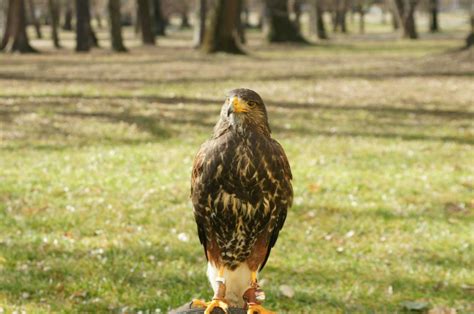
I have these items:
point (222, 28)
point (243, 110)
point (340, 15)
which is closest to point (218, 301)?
point (243, 110)

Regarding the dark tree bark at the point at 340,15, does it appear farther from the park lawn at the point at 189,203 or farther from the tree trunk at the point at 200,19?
the park lawn at the point at 189,203

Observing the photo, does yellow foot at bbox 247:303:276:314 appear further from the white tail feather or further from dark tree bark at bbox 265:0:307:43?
dark tree bark at bbox 265:0:307:43

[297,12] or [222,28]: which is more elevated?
[297,12]

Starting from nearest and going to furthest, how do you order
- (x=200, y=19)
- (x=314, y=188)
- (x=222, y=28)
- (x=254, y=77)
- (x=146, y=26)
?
1. (x=314, y=188)
2. (x=254, y=77)
3. (x=222, y=28)
4. (x=200, y=19)
5. (x=146, y=26)

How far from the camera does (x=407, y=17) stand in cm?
5212

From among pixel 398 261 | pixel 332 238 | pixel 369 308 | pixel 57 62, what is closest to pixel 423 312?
pixel 369 308

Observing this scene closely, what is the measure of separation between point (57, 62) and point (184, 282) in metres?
25.0

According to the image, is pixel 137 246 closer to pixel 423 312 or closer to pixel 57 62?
pixel 423 312

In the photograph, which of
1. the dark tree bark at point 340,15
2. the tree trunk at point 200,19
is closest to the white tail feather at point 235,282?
the tree trunk at point 200,19

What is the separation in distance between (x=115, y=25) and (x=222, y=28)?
20.1ft

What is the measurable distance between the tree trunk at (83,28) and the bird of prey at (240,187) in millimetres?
33131

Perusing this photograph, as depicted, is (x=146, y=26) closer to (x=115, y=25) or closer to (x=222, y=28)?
(x=115, y=25)

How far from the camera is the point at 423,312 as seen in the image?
20.3 feet

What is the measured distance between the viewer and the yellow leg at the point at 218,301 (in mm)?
4207
